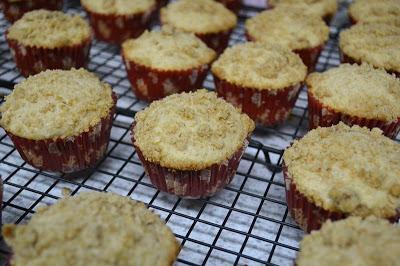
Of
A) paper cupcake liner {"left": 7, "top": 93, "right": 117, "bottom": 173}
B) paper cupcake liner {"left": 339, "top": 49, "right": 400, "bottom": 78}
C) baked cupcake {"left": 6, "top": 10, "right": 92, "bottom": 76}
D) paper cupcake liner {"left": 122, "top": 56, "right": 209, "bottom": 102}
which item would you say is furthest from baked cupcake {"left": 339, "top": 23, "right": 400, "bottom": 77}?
baked cupcake {"left": 6, "top": 10, "right": 92, "bottom": 76}

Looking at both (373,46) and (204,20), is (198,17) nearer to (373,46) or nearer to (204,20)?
(204,20)

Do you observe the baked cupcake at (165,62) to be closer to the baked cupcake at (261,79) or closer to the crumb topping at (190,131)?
the baked cupcake at (261,79)

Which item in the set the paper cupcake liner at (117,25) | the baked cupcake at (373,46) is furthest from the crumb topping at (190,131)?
the paper cupcake liner at (117,25)

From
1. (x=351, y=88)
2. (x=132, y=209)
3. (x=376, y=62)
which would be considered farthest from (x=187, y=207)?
(x=376, y=62)

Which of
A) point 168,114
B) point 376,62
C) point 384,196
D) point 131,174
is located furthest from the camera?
point 376,62

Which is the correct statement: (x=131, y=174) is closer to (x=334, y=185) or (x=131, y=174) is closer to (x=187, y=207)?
(x=187, y=207)

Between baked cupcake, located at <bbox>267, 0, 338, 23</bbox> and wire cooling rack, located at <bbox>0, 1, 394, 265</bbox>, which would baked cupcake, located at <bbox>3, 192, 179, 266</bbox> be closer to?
wire cooling rack, located at <bbox>0, 1, 394, 265</bbox>

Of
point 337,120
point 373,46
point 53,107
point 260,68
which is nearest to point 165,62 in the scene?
point 260,68
